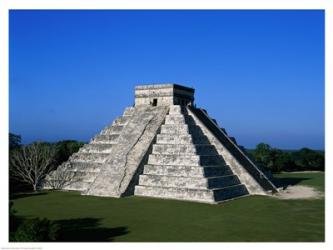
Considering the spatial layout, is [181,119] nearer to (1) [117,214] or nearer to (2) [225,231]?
(1) [117,214]

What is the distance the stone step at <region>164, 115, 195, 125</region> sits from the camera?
3034 cm

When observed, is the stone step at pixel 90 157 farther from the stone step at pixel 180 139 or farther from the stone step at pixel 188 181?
the stone step at pixel 188 181

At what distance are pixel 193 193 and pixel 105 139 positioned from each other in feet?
33.2

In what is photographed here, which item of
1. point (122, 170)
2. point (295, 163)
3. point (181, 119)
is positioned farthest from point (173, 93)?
point (295, 163)

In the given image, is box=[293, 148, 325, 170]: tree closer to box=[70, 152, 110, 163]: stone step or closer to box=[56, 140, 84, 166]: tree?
box=[56, 140, 84, 166]: tree

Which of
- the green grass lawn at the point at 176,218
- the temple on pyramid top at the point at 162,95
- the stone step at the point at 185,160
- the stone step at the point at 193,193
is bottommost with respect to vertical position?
the green grass lawn at the point at 176,218

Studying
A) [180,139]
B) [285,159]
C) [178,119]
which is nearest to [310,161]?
[285,159]

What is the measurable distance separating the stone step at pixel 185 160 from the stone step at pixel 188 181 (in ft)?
3.59

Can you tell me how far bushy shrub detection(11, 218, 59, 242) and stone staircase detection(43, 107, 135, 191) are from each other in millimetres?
15000

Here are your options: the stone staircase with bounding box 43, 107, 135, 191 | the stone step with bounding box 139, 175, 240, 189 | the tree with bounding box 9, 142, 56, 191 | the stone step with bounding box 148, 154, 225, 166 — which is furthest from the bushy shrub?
the tree with bounding box 9, 142, 56, 191

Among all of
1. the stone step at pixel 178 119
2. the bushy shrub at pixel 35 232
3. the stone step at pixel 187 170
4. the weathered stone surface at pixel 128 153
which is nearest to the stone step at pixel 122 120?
the weathered stone surface at pixel 128 153

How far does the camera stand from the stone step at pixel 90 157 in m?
31.1

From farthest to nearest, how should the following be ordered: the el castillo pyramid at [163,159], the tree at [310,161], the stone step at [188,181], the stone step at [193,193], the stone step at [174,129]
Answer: the tree at [310,161] → the stone step at [174,129] → the el castillo pyramid at [163,159] → the stone step at [188,181] → the stone step at [193,193]

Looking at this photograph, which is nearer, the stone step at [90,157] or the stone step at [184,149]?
the stone step at [184,149]
